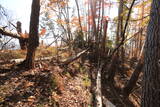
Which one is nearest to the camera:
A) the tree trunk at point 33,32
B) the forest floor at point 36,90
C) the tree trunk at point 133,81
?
the forest floor at point 36,90

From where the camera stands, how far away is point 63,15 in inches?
560

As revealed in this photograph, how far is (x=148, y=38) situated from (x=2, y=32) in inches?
209

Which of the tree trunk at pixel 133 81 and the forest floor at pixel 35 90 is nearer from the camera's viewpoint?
the forest floor at pixel 35 90

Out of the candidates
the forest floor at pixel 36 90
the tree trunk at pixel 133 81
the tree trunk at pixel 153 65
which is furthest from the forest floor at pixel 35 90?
the tree trunk at pixel 133 81

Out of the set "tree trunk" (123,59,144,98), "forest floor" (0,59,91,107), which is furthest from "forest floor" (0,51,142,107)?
"tree trunk" (123,59,144,98)

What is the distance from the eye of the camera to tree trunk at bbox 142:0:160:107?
3215 mm

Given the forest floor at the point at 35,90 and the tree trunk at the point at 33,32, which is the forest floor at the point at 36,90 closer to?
the forest floor at the point at 35,90

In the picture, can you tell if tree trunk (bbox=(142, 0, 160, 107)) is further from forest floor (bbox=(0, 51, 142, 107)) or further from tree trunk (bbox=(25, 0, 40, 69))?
tree trunk (bbox=(25, 0, 40, 69))

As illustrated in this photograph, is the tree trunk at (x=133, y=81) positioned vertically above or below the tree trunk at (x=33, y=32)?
below

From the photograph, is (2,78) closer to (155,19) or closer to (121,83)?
(155,19)

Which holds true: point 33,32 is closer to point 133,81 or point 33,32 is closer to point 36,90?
point 36,90

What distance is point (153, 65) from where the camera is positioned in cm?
332

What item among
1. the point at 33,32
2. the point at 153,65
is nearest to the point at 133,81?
the point at 153,65

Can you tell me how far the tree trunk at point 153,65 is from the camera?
321 cm
